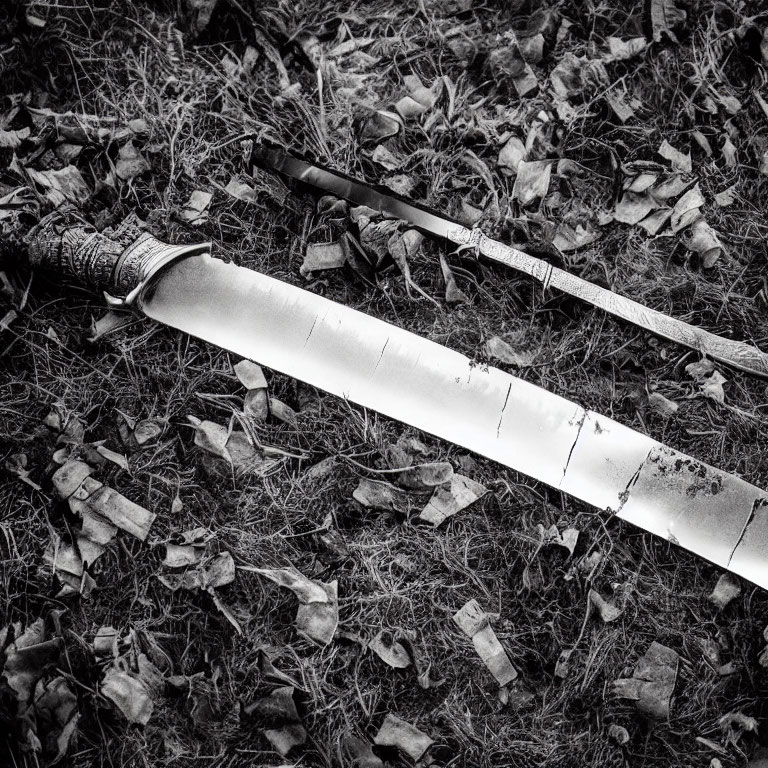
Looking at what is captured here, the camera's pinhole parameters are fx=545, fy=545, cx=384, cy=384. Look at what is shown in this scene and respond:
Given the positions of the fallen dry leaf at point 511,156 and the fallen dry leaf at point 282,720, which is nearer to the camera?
the fallen dry leaf at point 282,720

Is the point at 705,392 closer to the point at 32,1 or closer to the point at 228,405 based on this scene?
the point at 228,405

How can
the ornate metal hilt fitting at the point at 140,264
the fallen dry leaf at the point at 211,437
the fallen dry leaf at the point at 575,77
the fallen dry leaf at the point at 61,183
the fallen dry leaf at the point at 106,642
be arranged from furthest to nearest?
the fallen dry leaf at the point at 575,77 < the fallen dry leaf at the point at 61,183 < the fallen dry leaf at the point at 211,437 < the fallen dry leaf at the point at 106,642 < the ornate metal hilt fitting at the point at 140,264

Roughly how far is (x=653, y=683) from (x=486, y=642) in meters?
0.65

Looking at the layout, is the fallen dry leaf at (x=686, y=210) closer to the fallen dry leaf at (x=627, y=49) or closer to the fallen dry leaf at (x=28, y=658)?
the fallen dry leaf at (x=627, y=49)

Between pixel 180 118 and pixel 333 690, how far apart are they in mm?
2407

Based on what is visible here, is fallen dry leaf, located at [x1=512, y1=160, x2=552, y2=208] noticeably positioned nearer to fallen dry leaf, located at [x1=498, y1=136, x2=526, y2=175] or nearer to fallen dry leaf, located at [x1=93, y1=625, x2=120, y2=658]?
fallen dry leaf, located at [x1=498, y1=136, x2=526, y2=175]

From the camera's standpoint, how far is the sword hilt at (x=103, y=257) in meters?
1.95

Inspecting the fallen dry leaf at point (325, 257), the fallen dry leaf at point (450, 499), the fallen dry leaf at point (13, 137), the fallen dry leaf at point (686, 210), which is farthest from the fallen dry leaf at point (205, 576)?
the fallen dry leaf at point (686, 210)

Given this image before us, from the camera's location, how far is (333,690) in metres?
2.06

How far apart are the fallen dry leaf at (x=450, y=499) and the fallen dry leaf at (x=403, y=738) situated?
0.74m

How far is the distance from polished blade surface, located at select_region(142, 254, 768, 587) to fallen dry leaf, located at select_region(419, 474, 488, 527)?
0.17 m

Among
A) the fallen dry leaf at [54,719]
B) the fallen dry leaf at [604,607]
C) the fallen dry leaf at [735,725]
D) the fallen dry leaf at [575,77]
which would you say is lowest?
the fallen dry leaf at [54,719]

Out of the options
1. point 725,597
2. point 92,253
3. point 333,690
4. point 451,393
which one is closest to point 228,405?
point 92,253

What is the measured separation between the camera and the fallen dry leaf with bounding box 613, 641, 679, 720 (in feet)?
6.77
